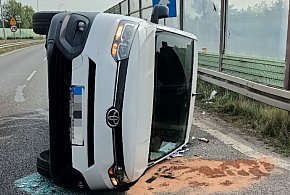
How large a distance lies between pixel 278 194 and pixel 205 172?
0.79 m

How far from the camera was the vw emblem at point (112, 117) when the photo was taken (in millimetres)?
2699

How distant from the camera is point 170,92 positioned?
370 centimetres

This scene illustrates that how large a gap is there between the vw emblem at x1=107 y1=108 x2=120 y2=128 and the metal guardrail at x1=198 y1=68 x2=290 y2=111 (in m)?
3.18

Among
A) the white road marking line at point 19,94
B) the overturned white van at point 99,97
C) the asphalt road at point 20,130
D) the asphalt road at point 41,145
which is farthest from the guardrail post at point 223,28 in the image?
the overturned white van at point 99,97

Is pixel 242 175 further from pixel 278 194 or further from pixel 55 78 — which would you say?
pixel 55 78

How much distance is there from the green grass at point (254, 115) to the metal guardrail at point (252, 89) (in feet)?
0.63

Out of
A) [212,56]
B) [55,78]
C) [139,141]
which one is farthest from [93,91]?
[212,56]

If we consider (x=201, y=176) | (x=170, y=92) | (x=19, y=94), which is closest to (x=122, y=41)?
(x=170, y=92)

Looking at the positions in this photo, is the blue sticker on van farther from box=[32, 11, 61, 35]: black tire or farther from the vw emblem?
box=[32, 11, 61, 35]: black tire

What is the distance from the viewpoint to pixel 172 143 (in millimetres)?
3994

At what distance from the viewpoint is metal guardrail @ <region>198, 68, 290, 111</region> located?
5215 mm

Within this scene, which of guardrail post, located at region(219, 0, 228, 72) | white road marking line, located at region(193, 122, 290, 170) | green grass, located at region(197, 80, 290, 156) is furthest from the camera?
guardrail post, located at region(219, 0, 228, 72)

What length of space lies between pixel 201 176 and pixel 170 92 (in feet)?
3.07

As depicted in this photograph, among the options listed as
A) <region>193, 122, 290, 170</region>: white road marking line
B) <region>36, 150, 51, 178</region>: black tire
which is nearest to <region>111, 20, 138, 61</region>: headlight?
<region>36, 150, 51, 178</region>: black tire
